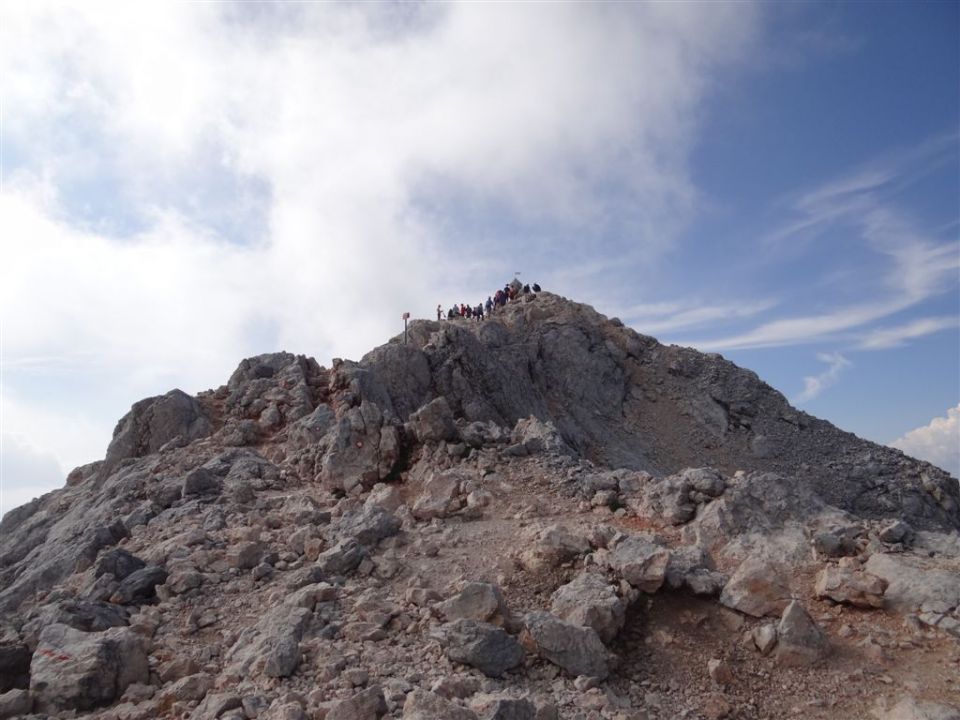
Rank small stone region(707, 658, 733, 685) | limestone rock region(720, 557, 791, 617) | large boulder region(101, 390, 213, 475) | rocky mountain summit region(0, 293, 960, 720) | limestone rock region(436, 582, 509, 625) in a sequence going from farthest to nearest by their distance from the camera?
large boulder region(101, 390, 213, 475) → limestone rock region(720, 557, 791, 617) → limestone rock region(436, 582, 509, 625) → small stone region(707, 658, 733, 685) → rocky mountain summit region(0, 293, 960, 720)

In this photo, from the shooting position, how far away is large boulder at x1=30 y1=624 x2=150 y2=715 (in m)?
8.38

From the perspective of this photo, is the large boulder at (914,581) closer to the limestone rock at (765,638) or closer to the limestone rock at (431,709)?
the limestone rock at (765,638)

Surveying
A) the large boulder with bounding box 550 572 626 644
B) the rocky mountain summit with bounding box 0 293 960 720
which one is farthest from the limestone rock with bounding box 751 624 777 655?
the large boulder with bounding box 550 572 626 644

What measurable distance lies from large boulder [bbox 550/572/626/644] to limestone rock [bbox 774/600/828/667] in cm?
213

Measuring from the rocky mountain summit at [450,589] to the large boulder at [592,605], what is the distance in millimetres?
38

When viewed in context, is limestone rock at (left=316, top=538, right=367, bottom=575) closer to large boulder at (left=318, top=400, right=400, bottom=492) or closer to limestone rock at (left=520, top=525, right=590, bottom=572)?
limestone rock at (left=520, top=525, right=590, bottom=572)

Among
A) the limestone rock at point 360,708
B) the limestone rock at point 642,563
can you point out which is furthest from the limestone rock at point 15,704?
the limestone rock at point 642,563

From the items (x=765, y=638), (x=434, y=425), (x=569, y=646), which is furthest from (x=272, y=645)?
(x=434, y=425)

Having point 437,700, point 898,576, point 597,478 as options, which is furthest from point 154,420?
point 898,576

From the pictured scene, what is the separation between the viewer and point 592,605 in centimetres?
953

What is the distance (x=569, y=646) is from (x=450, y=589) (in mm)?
2597

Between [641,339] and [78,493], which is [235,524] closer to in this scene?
[78,493]

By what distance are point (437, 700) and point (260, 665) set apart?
8.76 feet

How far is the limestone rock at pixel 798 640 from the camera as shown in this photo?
8.92m
